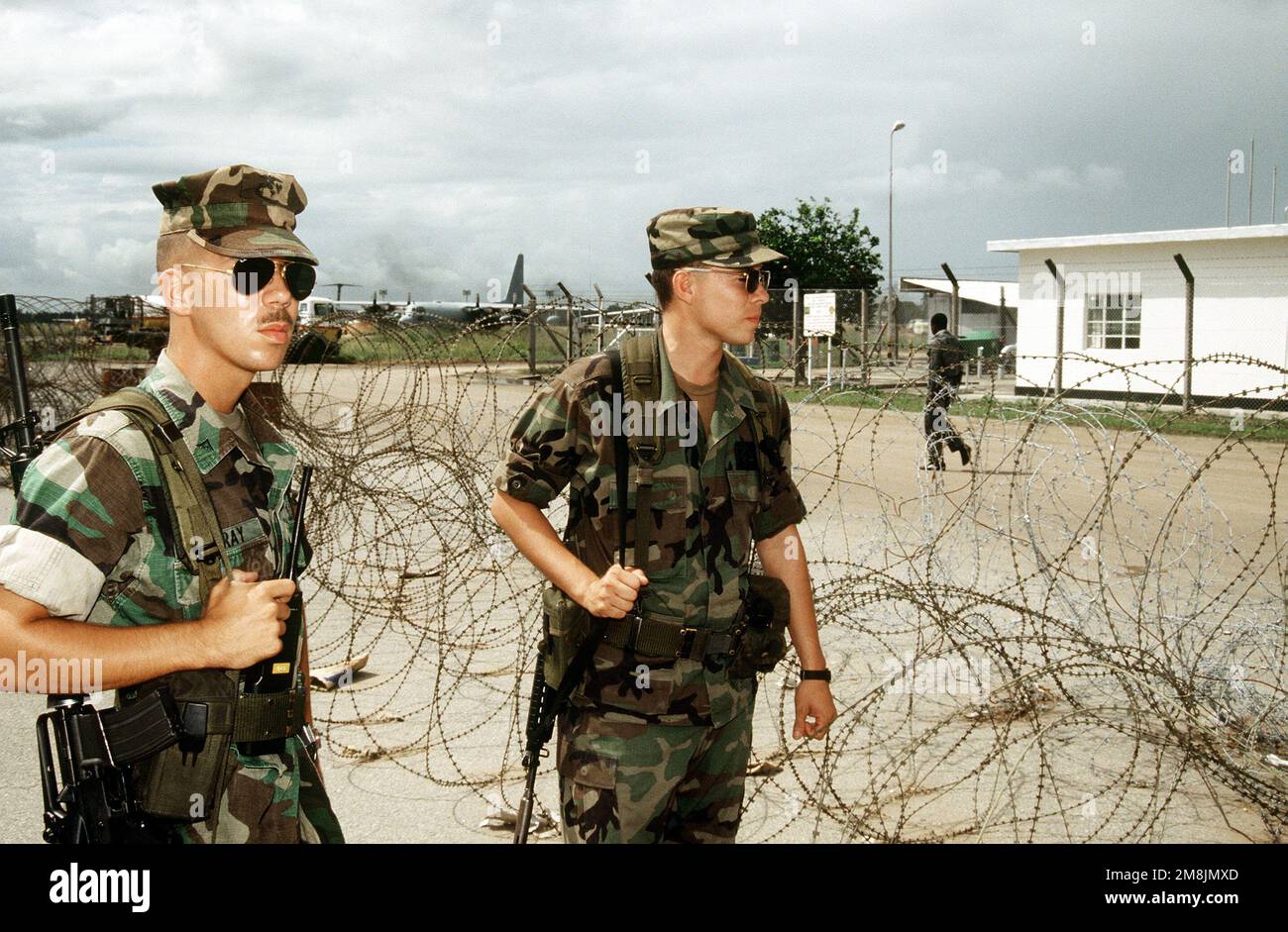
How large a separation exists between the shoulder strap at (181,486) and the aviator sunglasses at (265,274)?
26cm

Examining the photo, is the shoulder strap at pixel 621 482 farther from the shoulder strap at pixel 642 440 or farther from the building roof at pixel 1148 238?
the building roof at pixel 1148 238

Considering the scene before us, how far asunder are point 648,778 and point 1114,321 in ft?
67.6

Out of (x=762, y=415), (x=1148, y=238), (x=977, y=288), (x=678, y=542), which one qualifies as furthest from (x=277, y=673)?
(x=977, y=288)

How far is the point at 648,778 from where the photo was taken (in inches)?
98.1

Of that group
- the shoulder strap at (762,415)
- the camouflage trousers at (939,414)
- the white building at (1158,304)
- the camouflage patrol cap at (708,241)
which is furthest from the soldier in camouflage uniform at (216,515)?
the white building at (1158,304)

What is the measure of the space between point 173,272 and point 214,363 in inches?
7.1

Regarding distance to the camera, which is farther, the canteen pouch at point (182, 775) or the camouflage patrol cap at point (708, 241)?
the camouflage patrol cap at point (708, 241)

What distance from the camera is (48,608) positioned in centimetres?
174

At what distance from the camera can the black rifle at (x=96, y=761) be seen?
184 centimetres

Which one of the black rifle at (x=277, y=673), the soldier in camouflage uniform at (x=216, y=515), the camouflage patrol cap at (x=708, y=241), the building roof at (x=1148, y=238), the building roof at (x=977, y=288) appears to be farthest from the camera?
the building roof at (x=977, y=288)

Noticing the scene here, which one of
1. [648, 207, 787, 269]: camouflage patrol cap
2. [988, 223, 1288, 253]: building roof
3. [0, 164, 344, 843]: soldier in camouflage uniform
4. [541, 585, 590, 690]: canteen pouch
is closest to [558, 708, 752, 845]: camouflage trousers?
[541, 585, 590, 690]: canteen pouch

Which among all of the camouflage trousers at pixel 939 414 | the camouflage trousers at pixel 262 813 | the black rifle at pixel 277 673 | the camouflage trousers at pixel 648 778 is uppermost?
the camouflage trousers at pixel 939 414

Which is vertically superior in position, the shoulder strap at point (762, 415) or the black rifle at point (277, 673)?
the shoulder strap at point (762, 415)
